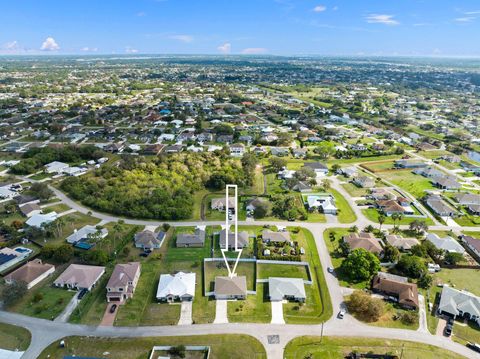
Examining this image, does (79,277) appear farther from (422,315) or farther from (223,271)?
(422,315)

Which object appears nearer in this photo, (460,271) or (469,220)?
(460,271)

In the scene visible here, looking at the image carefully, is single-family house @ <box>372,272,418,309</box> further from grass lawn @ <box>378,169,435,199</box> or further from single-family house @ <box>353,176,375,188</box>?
grass lawn @ <box>378,169,435,199</box>

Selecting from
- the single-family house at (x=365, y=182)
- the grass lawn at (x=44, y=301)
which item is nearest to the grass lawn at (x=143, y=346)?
the grass lawn at (x=44, y=301)

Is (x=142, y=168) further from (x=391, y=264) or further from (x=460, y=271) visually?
(x=460, y=271)

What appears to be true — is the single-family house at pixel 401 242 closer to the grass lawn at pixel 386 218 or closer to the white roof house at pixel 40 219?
the grass lawn at pixel 386 218

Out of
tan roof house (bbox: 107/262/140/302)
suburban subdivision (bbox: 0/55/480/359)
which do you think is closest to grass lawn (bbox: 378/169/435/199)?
suburban subdivision (bbox: 0/55/480/359)

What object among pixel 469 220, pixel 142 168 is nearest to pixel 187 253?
pixel 142 168
